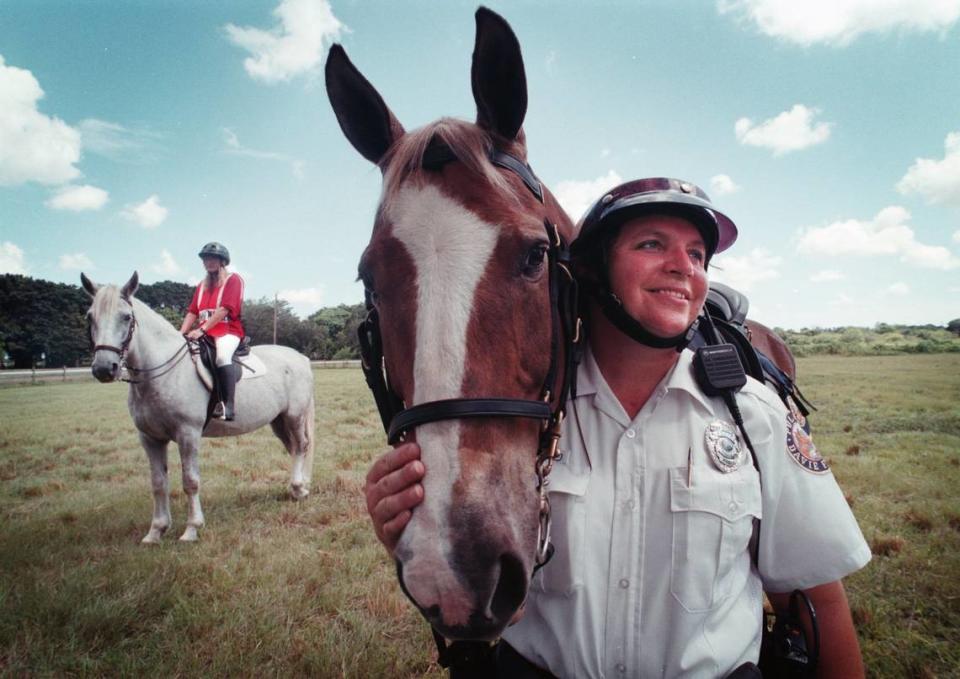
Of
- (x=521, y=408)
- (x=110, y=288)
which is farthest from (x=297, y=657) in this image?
(x=110, y=288)

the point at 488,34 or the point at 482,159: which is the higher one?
the point at 488,34

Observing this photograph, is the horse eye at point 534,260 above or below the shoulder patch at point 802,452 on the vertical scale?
above

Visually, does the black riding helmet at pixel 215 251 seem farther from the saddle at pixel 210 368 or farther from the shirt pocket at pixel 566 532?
the shirt pocket at pixel 566 532

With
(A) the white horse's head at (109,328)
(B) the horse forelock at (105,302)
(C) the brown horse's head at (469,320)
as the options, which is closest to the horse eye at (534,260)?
(C) the brown horse's head at (469,320)

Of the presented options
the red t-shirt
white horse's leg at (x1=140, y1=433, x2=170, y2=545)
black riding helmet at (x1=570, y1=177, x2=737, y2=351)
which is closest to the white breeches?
the red t-shirt

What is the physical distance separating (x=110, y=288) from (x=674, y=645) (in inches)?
273

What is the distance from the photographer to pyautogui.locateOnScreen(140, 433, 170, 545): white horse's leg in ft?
18.1

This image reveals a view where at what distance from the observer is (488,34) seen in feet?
5.59

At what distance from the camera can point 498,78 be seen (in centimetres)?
177

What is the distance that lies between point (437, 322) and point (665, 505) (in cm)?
96

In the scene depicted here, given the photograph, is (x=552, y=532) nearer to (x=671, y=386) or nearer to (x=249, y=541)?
(x=671, y=386)

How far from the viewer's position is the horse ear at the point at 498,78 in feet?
5.58

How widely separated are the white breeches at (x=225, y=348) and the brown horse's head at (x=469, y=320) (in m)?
5.64

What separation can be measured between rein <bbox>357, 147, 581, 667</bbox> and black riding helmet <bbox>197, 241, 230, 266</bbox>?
6.29 meters
